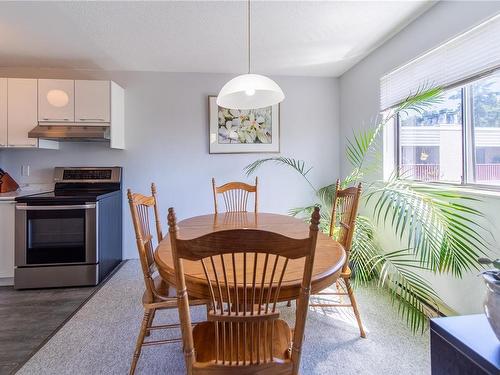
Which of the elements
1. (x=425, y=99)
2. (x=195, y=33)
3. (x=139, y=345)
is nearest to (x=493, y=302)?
(x=425, y=99)

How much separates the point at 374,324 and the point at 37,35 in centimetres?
373

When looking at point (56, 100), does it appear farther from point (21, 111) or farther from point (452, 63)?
point (452, 63)

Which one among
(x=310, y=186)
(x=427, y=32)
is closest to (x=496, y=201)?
(x=427, y=32)

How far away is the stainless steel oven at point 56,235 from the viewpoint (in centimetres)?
256

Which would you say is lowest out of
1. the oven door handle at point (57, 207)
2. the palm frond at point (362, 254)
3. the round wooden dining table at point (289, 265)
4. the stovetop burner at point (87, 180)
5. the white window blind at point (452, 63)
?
the palm frond at point (362, 254)

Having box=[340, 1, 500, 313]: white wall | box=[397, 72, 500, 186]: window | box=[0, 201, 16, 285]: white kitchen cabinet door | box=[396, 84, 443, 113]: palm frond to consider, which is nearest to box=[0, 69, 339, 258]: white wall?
box=[340, 1, 500, 313]: white wall

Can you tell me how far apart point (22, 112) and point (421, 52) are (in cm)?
383

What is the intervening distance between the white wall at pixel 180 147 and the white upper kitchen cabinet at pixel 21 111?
373 millimetres

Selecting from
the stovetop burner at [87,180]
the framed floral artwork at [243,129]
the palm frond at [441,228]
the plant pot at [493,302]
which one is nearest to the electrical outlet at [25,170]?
the stovetop burner at [87,180]

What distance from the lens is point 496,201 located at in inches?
62.4

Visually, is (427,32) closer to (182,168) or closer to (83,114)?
(182,168)

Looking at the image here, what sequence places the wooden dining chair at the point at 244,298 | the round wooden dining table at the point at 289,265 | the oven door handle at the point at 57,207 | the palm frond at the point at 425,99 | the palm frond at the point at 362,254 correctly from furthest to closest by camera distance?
the oven door handle at the point at 57,207, the palm frond at the point at 362,254, the palm frond at the point at 425,99, the round wooden dining table at the point at 289,265, the wooden dining chair at the point at 244,298

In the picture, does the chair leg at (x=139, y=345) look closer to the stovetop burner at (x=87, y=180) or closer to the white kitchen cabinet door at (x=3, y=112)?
the stovetop burner at (x=87, y=180)

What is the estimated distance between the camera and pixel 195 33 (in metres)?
2.41
